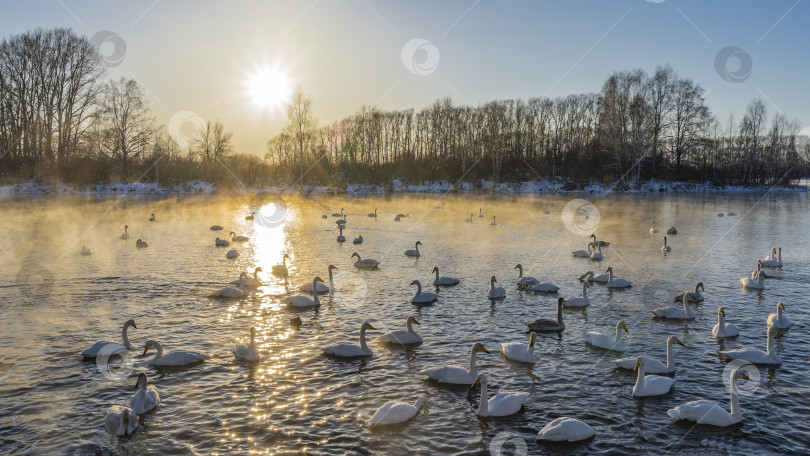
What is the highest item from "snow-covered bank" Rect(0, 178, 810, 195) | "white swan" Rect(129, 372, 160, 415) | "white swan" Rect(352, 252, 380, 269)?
"snow-covered bank" Rect(0, 178, 810, 195)

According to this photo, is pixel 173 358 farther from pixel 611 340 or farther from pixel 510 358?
pixel 611 340

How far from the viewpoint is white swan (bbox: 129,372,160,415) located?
9.62 metres

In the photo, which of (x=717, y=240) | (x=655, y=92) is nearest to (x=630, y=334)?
(x=717, y=240)

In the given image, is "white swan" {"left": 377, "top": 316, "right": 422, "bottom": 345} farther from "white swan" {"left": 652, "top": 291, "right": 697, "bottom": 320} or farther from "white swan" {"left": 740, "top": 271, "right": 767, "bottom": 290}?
"white swan" {"left": 740, "top": 271, "right": 767, "bottom": 290}

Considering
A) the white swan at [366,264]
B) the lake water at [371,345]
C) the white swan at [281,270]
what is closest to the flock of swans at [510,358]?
the lake water at [371,345]

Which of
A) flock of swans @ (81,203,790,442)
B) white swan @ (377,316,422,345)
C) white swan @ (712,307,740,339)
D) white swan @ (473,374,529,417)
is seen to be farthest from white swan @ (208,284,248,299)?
white swan @ (712,307,740,339)

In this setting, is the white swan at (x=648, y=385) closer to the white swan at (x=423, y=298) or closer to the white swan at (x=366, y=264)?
the white swan at (x=423, y=298)

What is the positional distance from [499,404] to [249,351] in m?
5.74

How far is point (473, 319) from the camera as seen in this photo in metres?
15.7

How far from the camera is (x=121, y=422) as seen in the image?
891cm

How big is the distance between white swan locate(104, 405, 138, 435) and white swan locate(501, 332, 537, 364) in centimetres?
759

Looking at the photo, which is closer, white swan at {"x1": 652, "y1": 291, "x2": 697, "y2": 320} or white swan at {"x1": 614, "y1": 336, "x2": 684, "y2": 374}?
white swan at {"x1": 614, "y1": 336, "x2": 684, "y2": 374}

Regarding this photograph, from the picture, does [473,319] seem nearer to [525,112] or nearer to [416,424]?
[416,424]

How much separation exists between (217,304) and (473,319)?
7.99 m
